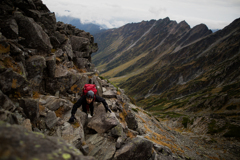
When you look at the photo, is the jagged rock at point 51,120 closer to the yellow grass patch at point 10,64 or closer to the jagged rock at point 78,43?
the yellow grass patch at point 10,64

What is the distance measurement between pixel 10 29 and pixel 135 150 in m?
19.3

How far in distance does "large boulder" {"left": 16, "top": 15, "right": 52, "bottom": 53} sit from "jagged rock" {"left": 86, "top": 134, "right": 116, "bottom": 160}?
14354 millimetres

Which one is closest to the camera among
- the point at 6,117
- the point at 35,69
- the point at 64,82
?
the point at 6,117

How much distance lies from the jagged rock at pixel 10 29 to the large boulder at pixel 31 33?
4.45ft

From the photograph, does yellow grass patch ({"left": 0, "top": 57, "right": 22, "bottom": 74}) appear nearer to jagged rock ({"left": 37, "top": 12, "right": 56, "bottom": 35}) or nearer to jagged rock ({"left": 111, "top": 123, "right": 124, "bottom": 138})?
jagged rock ({"left": 37, "top": 12, "right": 56, "bottom": 35})

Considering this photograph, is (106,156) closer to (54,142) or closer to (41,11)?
(54,142)

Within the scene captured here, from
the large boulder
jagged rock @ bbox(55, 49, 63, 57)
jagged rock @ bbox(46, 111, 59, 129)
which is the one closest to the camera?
jagged rock @ bbox(46, 111, 59, 129)

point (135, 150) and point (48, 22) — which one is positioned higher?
point (48, 22)

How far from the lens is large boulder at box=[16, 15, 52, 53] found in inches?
597

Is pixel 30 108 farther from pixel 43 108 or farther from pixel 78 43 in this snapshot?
pixel 78 43

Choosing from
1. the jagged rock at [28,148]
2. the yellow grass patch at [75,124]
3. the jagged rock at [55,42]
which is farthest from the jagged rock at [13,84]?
the jagged rock at [55,42]

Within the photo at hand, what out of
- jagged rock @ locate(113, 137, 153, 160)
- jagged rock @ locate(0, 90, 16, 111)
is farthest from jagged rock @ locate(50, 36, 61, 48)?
jagged rock @ locate(113, 137, 153, 160)

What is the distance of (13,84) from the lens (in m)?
10.4

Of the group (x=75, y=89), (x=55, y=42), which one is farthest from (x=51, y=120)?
(x=55, y=42)
